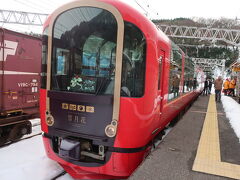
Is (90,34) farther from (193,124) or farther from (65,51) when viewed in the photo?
(193,124)

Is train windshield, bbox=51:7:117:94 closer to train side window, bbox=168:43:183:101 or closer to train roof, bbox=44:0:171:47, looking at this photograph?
train roof, bbox=44:0:171:47

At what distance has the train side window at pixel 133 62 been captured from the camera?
3.16 meters

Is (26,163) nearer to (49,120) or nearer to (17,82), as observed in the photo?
(49,120)

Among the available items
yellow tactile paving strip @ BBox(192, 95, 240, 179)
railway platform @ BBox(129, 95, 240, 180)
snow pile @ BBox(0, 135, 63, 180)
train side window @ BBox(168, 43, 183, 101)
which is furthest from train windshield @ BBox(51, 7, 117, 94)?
train side window @ BBox(168, 43, 183, 101)

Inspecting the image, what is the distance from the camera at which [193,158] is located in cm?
347

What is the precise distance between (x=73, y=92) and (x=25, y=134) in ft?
11.0

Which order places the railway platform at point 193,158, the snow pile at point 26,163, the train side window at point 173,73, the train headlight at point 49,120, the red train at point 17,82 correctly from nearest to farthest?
1. the railway platform at point 193,158
2. the train headlight at point 49,120
3. the snow pile at point 26,163
4. the red train at point 17,82
5. the train side window at point 173,73

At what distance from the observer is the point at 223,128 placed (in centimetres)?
579

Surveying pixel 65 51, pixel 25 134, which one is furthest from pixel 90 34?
pixel 25 134

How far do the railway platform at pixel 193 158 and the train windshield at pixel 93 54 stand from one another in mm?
1062

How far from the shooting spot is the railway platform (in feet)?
9.56

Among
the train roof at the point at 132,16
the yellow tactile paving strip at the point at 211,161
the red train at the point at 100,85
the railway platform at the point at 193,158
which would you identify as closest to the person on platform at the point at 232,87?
the railway platform at the point at 193,158

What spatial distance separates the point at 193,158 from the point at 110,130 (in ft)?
4.70

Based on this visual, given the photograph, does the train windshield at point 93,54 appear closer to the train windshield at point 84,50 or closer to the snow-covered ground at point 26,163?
the train windshield at point 84,50
